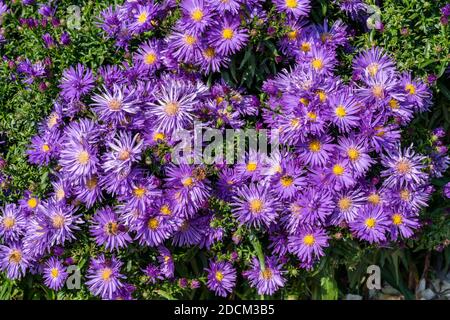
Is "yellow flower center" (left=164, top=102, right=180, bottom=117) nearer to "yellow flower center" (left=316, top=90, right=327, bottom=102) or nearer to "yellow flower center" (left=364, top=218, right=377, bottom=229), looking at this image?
"yellow flower center" (left=316, top=90, right=327, bottom=102)

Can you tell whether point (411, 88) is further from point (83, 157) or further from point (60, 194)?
point (60, 194)

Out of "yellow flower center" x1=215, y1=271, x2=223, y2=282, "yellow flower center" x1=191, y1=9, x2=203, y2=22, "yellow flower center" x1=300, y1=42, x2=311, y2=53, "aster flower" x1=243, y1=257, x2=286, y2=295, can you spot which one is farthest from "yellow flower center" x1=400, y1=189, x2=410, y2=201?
"yellow flower center" x1=191, y1=9, x2=203, y2=22

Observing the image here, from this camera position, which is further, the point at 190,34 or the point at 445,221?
the point at 445,221

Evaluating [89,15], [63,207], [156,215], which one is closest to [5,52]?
[89,15]

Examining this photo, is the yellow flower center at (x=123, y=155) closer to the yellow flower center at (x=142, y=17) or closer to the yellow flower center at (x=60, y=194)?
the yellow flower center at (x=60, y=194)
